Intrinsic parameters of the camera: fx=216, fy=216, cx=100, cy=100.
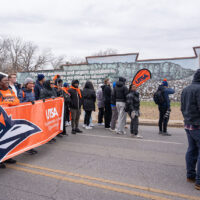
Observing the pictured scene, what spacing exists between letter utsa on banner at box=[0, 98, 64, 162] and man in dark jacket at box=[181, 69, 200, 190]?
3.27m

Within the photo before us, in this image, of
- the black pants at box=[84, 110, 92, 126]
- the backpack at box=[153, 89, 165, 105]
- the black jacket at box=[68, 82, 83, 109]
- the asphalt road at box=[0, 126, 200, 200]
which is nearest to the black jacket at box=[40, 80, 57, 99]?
the black jacket at box=[68, 82, 83, 109]

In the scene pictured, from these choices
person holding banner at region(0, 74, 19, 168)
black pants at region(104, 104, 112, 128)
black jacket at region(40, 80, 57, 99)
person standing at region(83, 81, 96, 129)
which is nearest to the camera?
person holding banner at region(0, 74, 19, 168)

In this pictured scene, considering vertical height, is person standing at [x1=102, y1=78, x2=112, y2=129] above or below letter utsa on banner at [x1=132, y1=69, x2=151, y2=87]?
below

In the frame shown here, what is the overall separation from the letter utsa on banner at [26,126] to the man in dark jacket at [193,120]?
10.7 feet

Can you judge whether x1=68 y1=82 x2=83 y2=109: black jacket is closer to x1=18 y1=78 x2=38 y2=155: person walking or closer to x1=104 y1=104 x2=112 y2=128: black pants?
x1=104 y1=104 x2=112 y2=128: black pants

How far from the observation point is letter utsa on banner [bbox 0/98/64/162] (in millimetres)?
4176

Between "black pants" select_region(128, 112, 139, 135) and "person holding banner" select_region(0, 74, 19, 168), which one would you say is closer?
"person holding banner" select_region(0, 74, 19, 168)

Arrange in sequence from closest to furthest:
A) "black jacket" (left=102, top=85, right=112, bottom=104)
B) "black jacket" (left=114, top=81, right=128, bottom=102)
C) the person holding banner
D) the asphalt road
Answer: the asphalt road → the person holding banner → "black jacket" (left=114, top=81, right=128, bottom=102) → "black jacket" (left=102, top=85, right=112, bottom=104)

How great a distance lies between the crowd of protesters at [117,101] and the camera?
11.4 ft

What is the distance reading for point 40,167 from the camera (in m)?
4.36

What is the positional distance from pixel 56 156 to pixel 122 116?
3.14m

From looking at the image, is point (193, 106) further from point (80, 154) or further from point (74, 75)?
point (74, 75)

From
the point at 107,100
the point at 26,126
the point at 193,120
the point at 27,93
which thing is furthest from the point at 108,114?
the point at 193,120

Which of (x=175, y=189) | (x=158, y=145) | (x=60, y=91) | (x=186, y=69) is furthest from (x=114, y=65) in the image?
(x=175, y=189)
